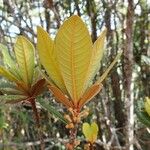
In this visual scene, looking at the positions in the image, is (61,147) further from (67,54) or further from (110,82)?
(67,54)

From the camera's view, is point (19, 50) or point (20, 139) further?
point (20, 139)

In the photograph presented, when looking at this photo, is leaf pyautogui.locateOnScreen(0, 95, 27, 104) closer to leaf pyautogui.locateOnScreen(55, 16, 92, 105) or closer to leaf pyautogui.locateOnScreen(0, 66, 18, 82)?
leaf pyautogui.locateOnScreen(0, 66, 18, 82)

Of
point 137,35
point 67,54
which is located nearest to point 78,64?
point 67,54

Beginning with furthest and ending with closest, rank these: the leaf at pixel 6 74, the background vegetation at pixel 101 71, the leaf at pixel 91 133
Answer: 1. the background vegetation at pixel 101 71
2. the leaf at pixel 91 133
3. the leaf at pixel 6 74

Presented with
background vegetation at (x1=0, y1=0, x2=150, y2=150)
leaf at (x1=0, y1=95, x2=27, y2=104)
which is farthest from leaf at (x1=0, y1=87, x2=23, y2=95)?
background vegetation at (x1=0, y1=0, x2=150, y2=150)

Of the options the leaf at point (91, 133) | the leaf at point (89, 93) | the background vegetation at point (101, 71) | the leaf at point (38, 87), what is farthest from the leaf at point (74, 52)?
the background vegetation at point (101, 71)

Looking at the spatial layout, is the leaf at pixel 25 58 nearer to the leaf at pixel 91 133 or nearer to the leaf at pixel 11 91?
the leaf at pixel 11 91

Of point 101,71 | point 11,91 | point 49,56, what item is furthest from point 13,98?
point 101,71
